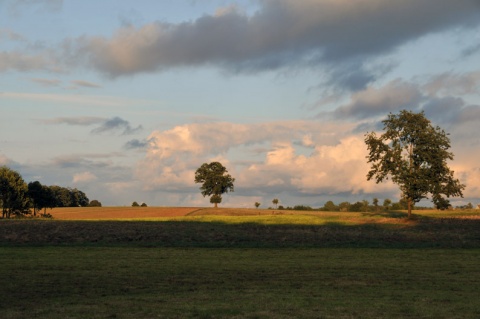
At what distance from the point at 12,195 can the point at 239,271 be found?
109 meters

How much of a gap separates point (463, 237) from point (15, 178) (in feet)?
337

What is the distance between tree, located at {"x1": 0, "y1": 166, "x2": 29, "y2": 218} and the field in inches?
2482

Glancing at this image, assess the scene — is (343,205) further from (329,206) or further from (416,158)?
(416,158)

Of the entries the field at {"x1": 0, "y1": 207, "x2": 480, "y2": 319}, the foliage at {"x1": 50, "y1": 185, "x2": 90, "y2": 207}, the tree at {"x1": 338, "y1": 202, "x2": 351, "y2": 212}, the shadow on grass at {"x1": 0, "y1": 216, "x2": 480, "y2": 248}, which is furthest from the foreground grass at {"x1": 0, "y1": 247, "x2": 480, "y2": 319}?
the foliage at {"x1": 50, "y1": 185, "x2": 90, "y2": 207}

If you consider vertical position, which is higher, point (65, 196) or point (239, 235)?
point (65, 196)

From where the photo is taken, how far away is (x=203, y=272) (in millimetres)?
33812

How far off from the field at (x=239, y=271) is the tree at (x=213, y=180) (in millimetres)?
76061

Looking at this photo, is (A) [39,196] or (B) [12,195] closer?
(B) [12,195]

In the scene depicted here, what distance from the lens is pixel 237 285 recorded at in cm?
2809

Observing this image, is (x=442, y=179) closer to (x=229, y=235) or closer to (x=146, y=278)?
(x=229, y=235)

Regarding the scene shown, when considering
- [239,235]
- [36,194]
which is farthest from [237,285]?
[36,194]

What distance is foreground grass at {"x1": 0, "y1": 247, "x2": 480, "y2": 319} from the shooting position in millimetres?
20516

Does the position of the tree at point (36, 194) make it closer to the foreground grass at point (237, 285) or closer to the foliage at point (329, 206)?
the foliage at point (329, 206)

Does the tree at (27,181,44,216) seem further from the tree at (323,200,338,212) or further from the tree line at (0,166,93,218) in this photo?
the tree at (323,200,338,212)
